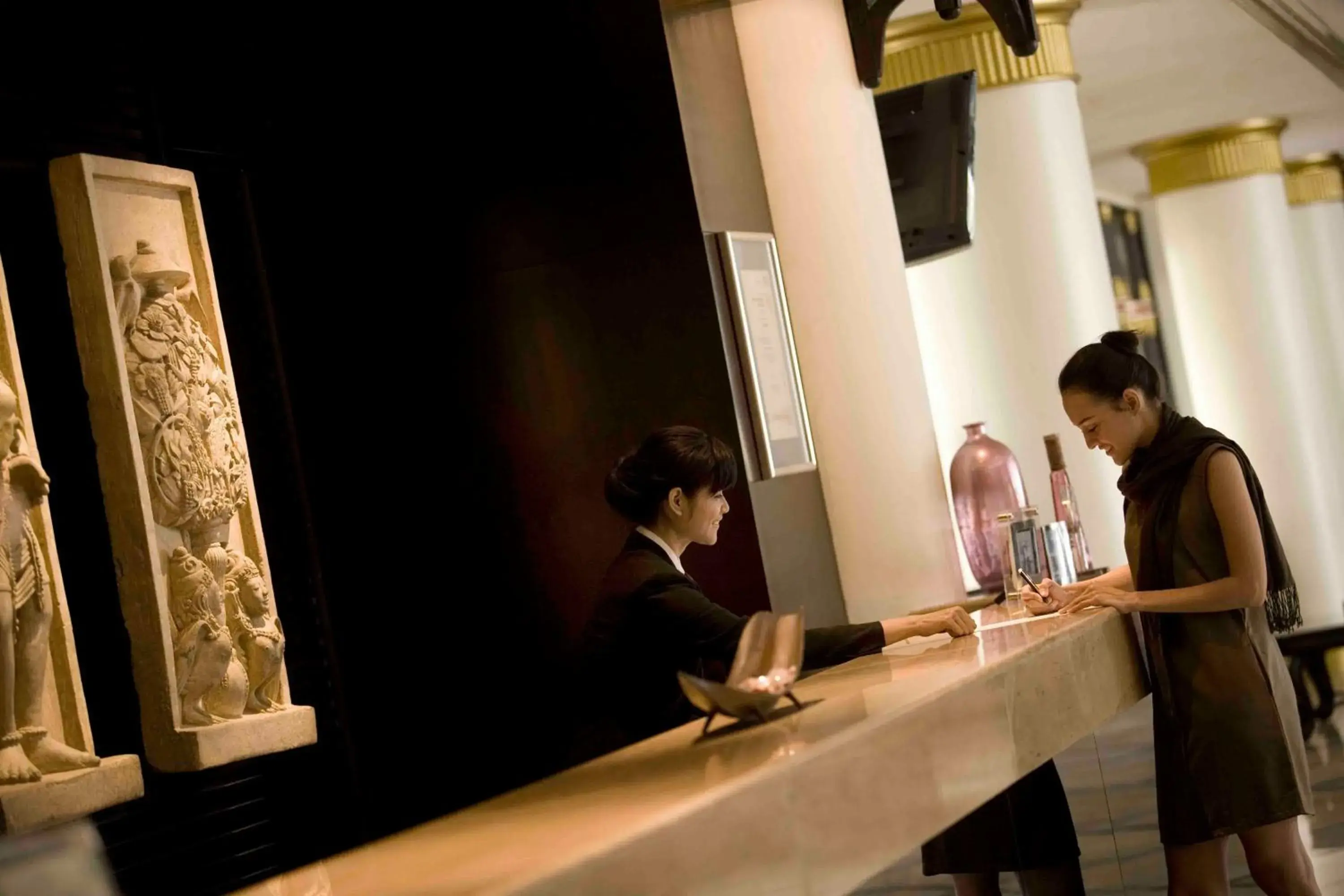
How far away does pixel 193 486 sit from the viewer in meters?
3.63

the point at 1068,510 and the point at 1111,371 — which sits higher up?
the point at 1111,371

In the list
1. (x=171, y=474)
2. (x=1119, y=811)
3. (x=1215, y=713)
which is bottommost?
(x=1119, y=811)

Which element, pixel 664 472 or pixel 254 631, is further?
pixel 254 631

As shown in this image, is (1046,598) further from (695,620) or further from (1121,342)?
(695,620)

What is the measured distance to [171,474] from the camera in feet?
11.8

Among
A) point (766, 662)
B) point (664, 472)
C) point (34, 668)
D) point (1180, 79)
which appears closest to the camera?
point (766, 662)

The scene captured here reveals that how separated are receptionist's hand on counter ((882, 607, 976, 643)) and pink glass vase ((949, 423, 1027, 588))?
4.27ft

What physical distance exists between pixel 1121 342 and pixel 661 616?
1.27m

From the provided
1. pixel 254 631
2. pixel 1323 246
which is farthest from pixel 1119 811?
pixel 1323 246

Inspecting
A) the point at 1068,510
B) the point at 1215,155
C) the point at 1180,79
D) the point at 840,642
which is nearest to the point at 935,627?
the point at 840,642

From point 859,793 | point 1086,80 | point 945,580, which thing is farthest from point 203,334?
point 1086,80

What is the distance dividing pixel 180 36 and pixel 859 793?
2.90 meters

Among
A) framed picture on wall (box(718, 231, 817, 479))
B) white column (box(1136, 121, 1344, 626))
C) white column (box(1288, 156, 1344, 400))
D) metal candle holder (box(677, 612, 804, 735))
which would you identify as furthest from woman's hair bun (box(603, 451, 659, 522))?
white column (box(1288, 156, 1344, 400))

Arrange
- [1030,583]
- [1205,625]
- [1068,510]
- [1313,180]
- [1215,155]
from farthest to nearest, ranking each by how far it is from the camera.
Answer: [1313,180]
[1215,155]
[1068,510]
[1030,583]
[1205,625]
